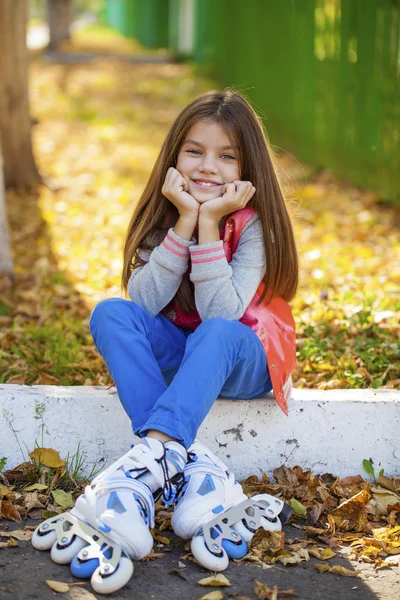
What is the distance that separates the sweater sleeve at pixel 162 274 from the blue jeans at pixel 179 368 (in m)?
0.06

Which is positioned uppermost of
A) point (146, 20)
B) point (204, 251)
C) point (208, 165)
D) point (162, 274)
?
point (146, 20)

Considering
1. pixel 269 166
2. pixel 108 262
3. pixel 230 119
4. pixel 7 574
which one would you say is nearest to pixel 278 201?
pixel 269 166

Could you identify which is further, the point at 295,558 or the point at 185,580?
the point at 295,558

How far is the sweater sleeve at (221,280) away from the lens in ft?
9.39

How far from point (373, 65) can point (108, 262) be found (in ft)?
10.1

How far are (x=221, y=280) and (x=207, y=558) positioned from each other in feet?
3.01

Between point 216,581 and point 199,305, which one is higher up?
point 199,305

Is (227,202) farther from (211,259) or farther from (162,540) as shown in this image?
(162,540)

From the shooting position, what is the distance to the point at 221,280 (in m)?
2.86

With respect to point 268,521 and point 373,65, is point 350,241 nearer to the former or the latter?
point 373,65

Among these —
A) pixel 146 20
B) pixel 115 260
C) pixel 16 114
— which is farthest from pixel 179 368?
pixel 146 20

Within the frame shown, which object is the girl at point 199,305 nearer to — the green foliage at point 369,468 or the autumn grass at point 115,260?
the autumn grass at point 115,260

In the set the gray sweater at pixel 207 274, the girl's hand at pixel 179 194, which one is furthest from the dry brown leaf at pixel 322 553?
the girl's hand at pixel 179 194

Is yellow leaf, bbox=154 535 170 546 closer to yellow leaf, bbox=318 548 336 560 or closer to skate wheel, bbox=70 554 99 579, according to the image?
skate wheel, bbox=70 554 99 579
